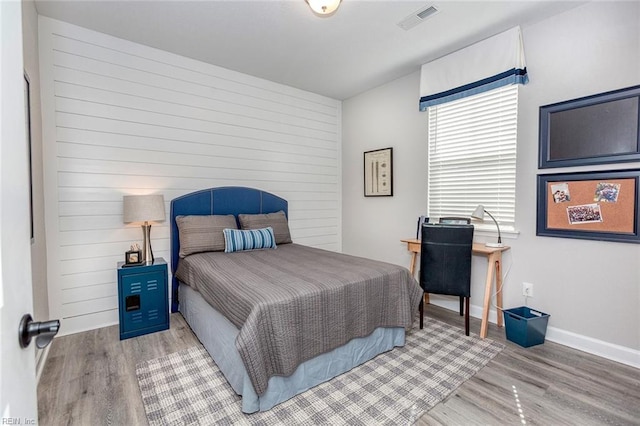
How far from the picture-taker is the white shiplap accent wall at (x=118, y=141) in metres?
2.67

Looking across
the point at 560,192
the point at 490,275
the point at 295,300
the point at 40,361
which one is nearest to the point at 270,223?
the point at 295,300

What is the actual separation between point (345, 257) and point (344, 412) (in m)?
1.34

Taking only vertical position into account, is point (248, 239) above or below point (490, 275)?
above

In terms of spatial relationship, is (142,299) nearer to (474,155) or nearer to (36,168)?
(36,168)

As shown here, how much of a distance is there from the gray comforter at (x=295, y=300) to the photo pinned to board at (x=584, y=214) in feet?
4.52

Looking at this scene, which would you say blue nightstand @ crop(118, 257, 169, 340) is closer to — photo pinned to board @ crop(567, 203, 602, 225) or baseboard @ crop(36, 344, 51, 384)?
baseboard @ crop(36, 344, 51, 384)

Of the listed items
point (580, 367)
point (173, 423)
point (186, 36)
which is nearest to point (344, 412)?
point (173, 423)

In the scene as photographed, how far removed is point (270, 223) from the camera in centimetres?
361

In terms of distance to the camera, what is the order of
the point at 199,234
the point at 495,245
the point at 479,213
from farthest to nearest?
the point at 199,234, the point at 479,213, the point at 495,245

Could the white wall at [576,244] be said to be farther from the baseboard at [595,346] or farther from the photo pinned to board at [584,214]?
the photo pinned to board at [584,214]

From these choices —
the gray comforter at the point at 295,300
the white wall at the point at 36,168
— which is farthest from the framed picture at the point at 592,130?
the white wall at the point at 36,168

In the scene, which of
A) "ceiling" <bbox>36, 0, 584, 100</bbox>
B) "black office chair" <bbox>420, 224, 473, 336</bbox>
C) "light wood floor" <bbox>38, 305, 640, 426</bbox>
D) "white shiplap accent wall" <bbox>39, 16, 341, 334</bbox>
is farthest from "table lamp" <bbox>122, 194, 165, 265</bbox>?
"black office chair" <bbox>420, 224, 473, 336</bbox>

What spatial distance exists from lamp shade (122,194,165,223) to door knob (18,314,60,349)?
224 cm

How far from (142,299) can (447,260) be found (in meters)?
2.76
